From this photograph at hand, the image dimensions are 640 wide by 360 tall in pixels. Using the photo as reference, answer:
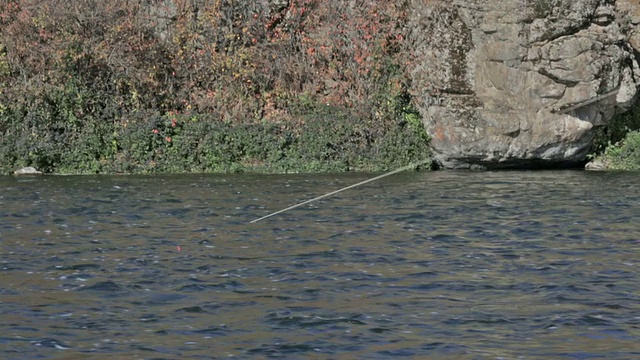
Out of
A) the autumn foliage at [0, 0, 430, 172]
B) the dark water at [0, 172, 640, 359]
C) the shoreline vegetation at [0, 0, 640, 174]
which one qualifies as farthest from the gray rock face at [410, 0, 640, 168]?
the dark water at [0, 172, 640, 359]

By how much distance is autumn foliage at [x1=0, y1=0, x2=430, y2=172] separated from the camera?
2562 cm

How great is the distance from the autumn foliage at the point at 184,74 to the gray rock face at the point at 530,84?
1.67 m

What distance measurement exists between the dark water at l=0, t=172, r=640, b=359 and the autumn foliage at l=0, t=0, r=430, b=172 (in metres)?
5.42

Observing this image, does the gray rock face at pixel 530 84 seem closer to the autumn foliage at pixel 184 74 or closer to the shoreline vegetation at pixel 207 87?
the shoreline vegetation at pixel 207 87

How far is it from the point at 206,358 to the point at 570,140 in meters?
Result: 17.3

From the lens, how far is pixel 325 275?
40.2 ft

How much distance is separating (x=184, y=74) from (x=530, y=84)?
9.03 meters

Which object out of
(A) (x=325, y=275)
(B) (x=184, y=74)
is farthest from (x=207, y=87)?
(A) (x=325, y=275)

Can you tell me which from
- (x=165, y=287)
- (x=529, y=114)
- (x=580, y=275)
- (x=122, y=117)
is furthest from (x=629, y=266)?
(x=122, y=117)

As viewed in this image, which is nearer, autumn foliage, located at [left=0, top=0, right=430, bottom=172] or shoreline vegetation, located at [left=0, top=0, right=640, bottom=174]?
shoreline vegetation, located at [left=0, top=0, right=640, bottom=174]

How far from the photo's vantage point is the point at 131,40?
26.6m

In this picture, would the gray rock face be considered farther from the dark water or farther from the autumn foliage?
the dark water

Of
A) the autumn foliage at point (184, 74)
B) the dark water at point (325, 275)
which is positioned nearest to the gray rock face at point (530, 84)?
the autumn foliage at point (184, 74)

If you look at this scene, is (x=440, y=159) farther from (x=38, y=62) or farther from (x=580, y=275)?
(x=580, y=275)
